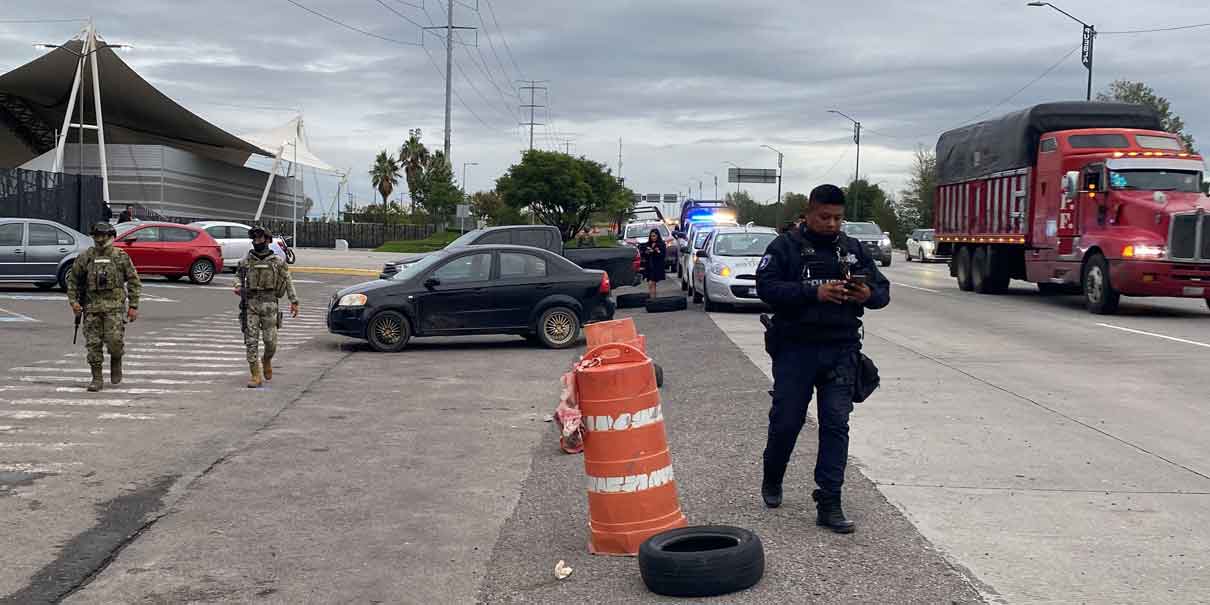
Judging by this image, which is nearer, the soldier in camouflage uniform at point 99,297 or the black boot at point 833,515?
the black boot at point 833,515

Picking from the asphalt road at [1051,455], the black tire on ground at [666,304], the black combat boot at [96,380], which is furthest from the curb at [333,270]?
the black combat boot at [96,380]

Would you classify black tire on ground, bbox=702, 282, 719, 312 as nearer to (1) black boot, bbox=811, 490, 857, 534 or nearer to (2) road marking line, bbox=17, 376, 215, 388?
(2) road marking line, bbox=17, 376, 215, 388

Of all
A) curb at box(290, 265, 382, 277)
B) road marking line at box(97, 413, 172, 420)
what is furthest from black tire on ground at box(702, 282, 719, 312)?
curb at box(290, 265, 382, 277)

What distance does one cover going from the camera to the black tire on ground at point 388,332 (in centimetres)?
1597

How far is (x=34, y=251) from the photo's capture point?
25078 mm

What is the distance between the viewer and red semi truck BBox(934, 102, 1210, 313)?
20.2 meters

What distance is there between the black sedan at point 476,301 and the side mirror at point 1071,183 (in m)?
10.4

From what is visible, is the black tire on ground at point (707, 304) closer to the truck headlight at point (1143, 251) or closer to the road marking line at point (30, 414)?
the truck headlight at point (1143, 251)

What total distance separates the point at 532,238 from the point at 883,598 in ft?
54.8

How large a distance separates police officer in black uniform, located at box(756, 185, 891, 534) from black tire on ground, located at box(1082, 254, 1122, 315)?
16.3 meters

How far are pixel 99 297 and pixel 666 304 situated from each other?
1139 centimetres

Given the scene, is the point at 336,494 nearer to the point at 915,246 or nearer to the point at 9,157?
the point at 915,246

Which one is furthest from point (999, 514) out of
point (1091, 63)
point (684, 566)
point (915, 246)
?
point (915, 246)

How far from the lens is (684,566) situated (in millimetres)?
5148
